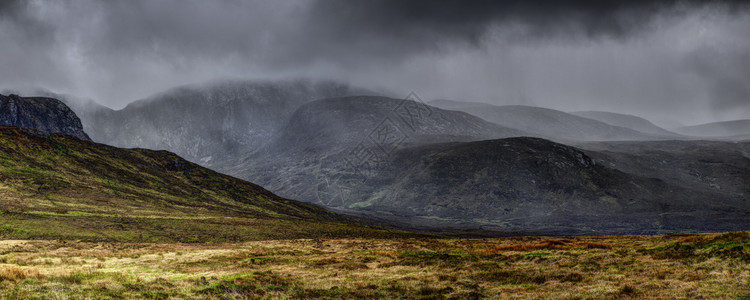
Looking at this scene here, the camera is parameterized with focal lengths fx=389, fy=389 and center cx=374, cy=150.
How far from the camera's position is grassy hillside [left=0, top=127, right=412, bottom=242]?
72.1m

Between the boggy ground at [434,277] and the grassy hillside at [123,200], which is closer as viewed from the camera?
the boggy ground at [434,277]

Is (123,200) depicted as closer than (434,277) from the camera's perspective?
No

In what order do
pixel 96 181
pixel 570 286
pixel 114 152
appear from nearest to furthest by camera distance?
pixel 570 286, pixel 96 181, pixel 114 152

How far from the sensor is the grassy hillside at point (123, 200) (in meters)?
72.1

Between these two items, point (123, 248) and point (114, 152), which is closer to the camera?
point (123, 248)

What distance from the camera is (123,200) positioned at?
104 metres

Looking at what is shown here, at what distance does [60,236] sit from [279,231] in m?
42.4

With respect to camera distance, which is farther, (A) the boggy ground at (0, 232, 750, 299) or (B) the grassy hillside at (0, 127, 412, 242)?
(B) the grassy hillside at (0, 127, 412, 242)

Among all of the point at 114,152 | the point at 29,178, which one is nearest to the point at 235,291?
the point at 29,178

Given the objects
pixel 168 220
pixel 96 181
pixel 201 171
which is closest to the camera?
pixel 168 220

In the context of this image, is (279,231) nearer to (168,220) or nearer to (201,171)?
(168,220)

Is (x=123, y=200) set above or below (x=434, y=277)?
above

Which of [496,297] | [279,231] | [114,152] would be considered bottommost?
[279,231]

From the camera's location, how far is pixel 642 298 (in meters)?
19.6
